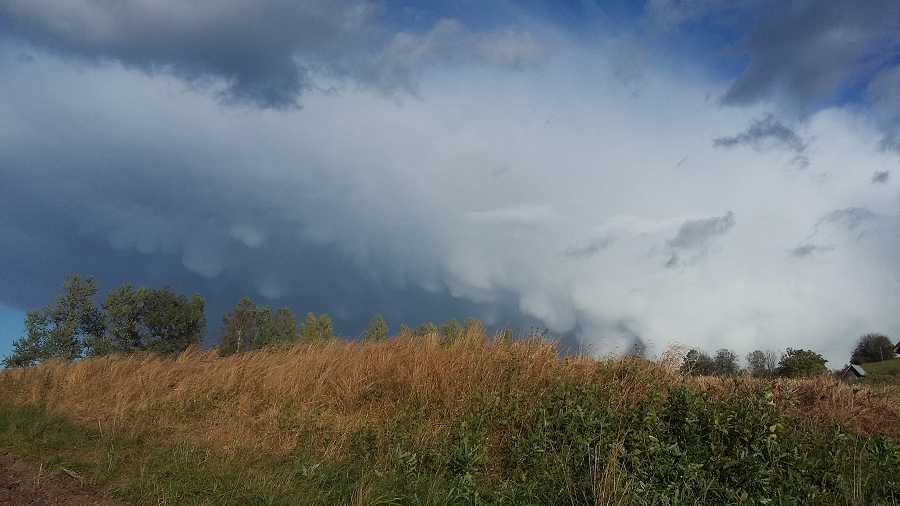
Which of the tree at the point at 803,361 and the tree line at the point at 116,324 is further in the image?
the tree line at the point at 116,324

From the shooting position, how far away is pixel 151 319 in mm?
39719

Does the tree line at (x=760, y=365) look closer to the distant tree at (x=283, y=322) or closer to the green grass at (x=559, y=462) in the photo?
the green grass at (x=559, y=462)

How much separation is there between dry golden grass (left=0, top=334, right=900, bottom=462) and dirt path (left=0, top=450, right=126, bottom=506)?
179 centimetres

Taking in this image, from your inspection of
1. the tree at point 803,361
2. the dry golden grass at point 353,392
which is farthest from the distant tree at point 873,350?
the dry golden grass at point 353,392

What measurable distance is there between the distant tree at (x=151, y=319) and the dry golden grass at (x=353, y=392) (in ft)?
91.4

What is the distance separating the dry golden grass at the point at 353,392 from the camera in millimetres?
8211

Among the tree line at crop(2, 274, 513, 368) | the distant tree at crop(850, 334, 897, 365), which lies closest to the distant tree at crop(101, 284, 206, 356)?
the tree line at crop(2, 274, 513, 368)

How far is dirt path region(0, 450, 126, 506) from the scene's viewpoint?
6125mm

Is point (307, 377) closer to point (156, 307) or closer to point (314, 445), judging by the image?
point (314, 445)

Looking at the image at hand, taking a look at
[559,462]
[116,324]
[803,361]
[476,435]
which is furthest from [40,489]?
[116,324]

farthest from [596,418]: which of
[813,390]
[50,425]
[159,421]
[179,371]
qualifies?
[179,371]

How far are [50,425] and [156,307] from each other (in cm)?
3353

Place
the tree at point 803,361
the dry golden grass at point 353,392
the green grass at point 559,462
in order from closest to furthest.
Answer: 1. the green grass at point 559,462
2. the dry golden grass at point 353,392
3. the tree at point 803,361

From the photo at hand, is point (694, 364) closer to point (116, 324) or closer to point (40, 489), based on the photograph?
point (40, 489)
